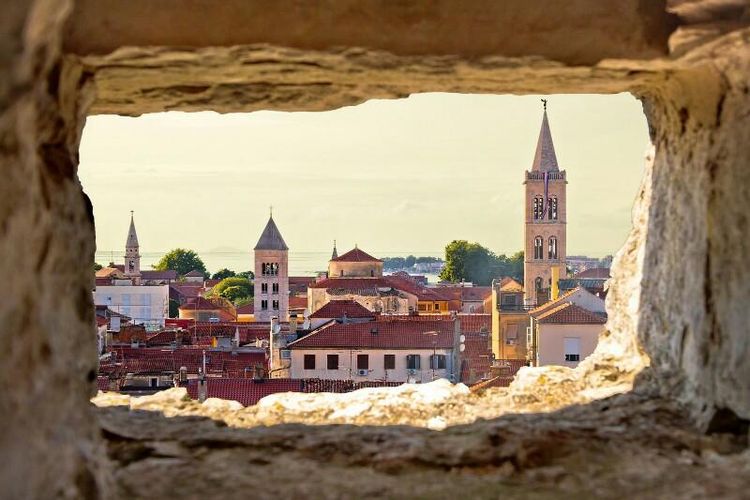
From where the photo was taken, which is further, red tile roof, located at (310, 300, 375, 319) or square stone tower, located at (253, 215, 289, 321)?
square stone tower, located at (253, 215, 289, 321)

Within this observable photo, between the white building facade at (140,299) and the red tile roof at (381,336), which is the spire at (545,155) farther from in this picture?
the red tile roof at (381,336)

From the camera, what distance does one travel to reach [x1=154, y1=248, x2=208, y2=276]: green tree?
92.4 metres

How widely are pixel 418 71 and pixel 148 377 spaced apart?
20.3m

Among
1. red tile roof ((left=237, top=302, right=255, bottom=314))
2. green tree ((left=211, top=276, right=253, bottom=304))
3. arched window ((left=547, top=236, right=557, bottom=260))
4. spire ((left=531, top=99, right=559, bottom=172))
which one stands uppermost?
spire ((left=531, top=99, right=559, bottom=172))

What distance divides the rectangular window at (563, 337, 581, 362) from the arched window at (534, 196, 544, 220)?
169 ft

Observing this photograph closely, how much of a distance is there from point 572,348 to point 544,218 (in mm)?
52357

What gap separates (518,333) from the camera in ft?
148

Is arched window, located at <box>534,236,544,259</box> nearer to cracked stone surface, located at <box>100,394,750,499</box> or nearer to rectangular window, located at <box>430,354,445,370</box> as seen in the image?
rectangular window, located at <box>430,354,445,370</box>

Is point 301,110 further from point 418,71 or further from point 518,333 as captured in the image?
point 518,333

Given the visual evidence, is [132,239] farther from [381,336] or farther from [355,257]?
[381,336]

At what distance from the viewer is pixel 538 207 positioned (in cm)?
7856

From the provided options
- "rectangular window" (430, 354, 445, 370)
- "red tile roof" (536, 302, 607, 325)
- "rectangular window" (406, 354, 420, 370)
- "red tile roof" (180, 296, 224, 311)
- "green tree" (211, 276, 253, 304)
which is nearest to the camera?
"red tile roof" (536, 302, 607, 325)

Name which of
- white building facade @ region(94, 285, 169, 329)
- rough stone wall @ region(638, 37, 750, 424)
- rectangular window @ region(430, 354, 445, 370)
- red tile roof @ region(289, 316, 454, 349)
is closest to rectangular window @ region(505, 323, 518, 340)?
red tile roof @ region(289, 316, 454, 349)

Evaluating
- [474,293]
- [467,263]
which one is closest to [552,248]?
[467,263]
